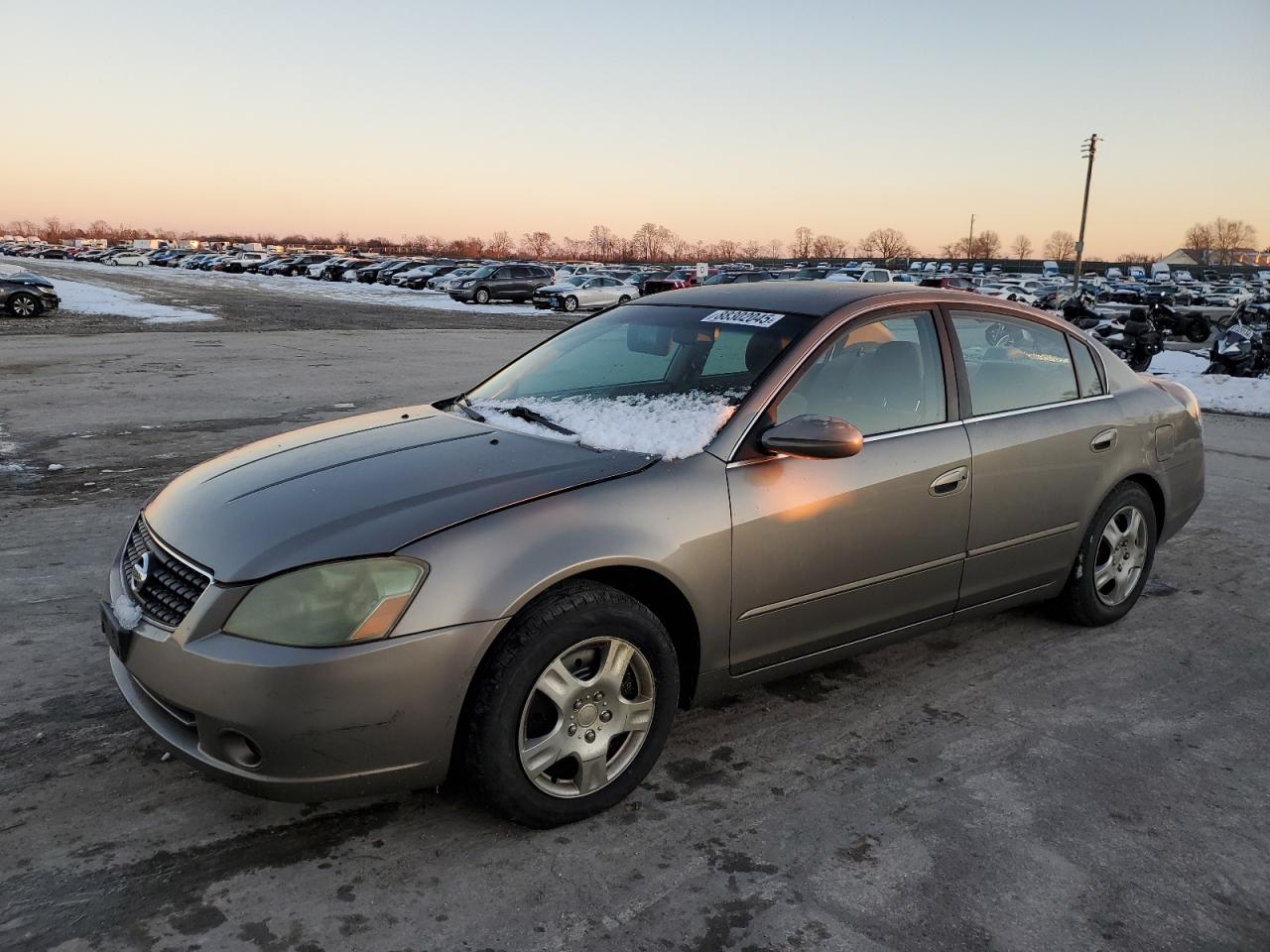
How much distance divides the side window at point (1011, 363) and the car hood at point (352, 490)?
5.51 feet

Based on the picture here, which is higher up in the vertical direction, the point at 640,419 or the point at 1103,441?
the point at 640,419

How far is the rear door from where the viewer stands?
3.92m

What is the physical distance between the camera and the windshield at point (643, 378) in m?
3.36

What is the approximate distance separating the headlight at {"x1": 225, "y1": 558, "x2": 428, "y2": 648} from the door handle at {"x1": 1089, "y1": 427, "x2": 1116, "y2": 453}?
3.15 m

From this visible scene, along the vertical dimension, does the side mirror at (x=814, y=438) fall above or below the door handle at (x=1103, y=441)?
above

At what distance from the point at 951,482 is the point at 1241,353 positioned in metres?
14.1

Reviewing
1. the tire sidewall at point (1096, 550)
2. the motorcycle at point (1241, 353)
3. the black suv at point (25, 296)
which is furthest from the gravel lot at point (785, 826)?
the black suv at point (25, 296)

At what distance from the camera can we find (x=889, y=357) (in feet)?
12.5

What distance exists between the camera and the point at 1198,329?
96.8 ft

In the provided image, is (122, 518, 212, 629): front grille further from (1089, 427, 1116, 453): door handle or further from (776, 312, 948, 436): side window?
(1089, 427, 1116, 453): door handle

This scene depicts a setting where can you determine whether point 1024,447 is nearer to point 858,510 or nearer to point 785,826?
point 858,510

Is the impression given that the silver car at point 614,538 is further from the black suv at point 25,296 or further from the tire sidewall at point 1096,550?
the black suv at point 25,296

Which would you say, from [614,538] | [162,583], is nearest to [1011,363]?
[614,538]

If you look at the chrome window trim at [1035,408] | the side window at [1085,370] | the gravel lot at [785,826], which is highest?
the side window at [1085,370]
